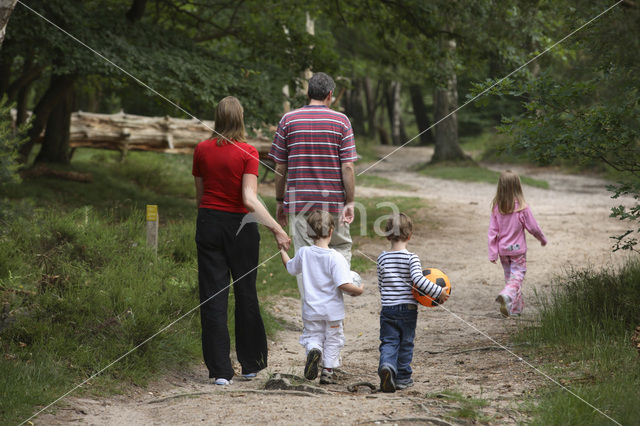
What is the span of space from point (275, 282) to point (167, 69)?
13.1 ft

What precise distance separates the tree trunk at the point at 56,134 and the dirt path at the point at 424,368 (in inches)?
294

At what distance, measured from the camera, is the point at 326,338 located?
14.9 feet

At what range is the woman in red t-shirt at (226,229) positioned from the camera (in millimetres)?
4547

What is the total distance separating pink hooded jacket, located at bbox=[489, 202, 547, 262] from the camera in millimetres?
6723

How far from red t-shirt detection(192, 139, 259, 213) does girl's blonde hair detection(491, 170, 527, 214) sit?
313 centimetres

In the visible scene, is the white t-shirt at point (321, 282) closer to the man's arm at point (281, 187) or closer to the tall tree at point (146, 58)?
the man's arm at point (281, 187)

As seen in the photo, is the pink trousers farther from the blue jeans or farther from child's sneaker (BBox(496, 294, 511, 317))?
the blue jeans

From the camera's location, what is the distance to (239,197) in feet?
15.2

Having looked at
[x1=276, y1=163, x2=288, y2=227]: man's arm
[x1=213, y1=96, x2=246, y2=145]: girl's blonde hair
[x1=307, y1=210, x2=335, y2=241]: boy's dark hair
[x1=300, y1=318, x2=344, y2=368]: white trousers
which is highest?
[x1=213, y1=96, x2=246, y2=145]: girl's blonde hair

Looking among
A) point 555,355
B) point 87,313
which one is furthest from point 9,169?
point 555,355

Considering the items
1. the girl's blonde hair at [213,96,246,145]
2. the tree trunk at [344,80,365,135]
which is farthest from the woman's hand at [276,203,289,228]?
the tree trunk at [344,80,365,135]

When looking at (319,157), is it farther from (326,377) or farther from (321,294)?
(326,377)

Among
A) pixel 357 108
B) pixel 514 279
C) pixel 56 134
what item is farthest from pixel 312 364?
pixel 357 108

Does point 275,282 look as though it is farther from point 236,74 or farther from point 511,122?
point 236,74
